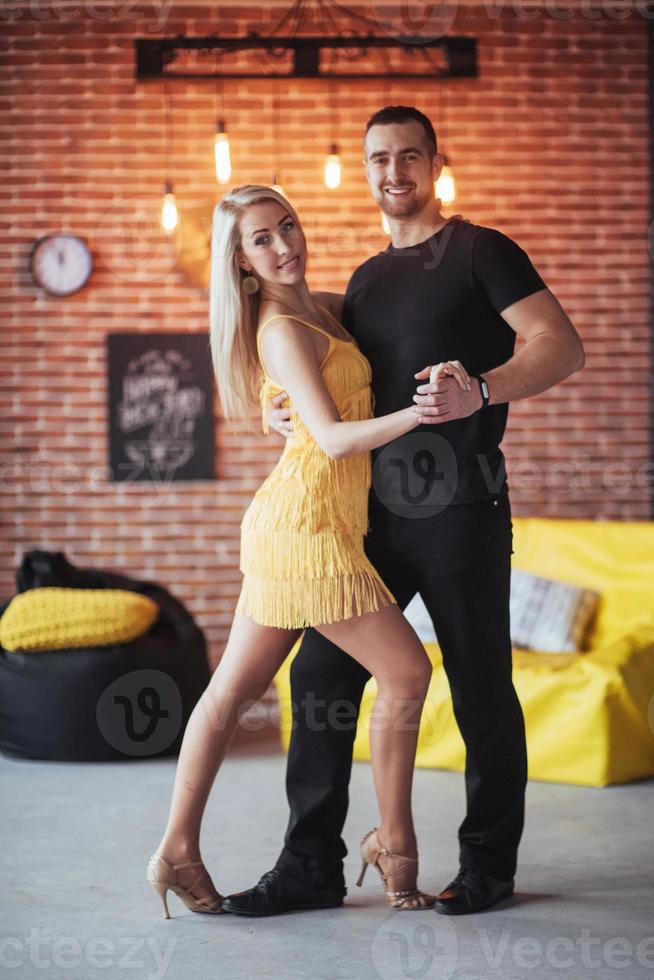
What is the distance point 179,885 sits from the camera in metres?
2.52

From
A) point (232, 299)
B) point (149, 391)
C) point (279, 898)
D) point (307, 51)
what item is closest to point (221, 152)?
point (307, 51)

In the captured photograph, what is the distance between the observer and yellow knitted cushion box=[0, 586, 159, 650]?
415 cm

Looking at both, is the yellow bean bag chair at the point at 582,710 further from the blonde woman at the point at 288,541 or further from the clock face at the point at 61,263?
the clock face at the point at 61,263

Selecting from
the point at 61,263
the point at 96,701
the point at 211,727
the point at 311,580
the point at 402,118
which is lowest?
the point at 96,701

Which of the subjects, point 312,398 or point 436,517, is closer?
point 312,398

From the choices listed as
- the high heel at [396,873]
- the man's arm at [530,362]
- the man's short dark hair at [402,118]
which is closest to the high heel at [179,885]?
the high heel at [396,873]

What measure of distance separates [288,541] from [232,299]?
1.70 feet

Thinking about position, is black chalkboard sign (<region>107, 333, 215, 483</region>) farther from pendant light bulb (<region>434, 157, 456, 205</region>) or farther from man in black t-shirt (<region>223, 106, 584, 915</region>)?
man in black t-shirt (<region>223, 106, 584, 915</region>)

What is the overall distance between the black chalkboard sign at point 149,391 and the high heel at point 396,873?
3003mm

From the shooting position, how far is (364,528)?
8.31 ft

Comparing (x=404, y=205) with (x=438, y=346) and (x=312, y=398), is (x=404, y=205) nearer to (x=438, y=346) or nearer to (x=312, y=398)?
(x=438, y=346)

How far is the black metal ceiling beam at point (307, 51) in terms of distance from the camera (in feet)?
16.5

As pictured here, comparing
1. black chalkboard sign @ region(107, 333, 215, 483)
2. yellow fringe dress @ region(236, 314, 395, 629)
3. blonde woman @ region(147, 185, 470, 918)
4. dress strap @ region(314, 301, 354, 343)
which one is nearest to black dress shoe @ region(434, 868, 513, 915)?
blonde woman @ region(147, 185, 470, 918)

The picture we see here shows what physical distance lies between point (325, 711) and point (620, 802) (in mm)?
1347
